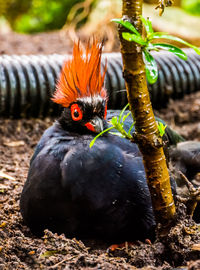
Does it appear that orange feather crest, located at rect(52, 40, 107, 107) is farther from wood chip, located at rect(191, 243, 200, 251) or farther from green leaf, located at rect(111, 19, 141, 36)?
wood chip, located at rect(191, 243, 200, 251)

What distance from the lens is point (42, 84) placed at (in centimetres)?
427

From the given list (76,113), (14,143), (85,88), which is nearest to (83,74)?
(85,88)

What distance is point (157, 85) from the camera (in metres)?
4.70

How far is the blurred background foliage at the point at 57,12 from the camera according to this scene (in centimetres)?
771

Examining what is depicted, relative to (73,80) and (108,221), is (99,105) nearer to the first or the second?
(73,80)

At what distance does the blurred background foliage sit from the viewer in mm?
7707

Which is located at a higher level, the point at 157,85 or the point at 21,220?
the point at 157,85

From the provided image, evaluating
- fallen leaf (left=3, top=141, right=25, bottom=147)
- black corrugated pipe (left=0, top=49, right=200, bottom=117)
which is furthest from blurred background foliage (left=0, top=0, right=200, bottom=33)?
fallen leaf (left=3, top=141, right=25, bottom=147)

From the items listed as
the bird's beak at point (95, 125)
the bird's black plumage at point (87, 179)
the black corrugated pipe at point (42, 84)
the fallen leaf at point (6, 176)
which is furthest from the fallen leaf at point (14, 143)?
the bird's beak at point (95, 125)

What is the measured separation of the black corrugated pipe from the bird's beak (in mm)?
1754

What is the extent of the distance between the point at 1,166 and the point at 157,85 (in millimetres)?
2124

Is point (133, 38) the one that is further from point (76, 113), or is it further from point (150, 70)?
point (76, 113)

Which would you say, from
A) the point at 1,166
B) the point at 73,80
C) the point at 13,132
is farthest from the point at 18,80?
the point at 73,80

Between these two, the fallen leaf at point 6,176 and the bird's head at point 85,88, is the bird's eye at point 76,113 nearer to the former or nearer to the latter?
the bird's head at point 85,88
